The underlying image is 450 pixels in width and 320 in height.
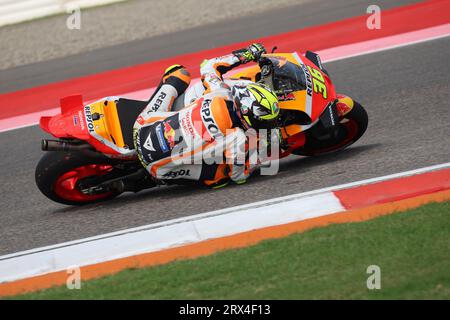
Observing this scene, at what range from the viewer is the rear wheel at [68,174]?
6.84m

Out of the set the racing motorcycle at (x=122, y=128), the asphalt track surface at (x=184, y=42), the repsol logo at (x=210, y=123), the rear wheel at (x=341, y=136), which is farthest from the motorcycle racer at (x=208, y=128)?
the asphalt track surface at (x=184, y=42)

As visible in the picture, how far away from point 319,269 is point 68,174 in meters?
2.67

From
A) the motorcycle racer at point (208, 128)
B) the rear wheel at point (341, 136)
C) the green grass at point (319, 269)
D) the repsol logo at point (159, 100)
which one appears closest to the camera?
the green grass at point (319, 269)

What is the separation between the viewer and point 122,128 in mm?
7000

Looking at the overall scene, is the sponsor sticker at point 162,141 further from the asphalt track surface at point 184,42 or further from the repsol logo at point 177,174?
the asphalt track surface at point 184,42

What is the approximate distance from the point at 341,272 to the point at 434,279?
2.03 ft

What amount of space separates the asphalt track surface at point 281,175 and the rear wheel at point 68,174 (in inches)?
7.3

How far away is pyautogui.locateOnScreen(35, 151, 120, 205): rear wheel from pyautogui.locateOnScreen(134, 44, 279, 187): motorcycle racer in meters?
0.46

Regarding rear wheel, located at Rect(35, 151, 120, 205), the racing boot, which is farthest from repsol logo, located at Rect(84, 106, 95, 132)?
the racing boot

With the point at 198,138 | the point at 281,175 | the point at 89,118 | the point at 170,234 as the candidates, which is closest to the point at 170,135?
the point at 198,138

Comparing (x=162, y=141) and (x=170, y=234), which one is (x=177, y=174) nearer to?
(x=162, y=141)

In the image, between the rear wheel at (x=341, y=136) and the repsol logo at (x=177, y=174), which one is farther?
the rear wheel at (x=341, y=136)

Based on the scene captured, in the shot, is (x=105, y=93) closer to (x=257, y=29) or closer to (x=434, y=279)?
(x=257, y=29)

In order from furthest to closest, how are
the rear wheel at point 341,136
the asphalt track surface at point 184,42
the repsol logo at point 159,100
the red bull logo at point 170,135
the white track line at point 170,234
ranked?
the asphalt track surface at point 184,42 < the rear wheel at point 341,136 < the repsol logo at point 159,100 < the red bull logo at point 170,135 < the white track line at point 170,234
